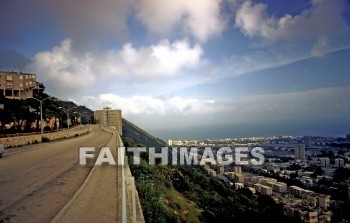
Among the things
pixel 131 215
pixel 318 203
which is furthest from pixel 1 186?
pixel 318 203

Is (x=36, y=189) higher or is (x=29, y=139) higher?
(x=29, y=139)

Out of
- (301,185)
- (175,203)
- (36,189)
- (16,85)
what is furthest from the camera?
(16,85)

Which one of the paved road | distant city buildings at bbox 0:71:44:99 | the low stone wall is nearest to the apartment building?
distant city buildings at bbox 0:71:44:99

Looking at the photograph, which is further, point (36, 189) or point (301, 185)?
point (301, 185)

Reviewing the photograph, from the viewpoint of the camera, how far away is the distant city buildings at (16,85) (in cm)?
7844

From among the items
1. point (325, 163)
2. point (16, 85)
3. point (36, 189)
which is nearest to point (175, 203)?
point (36, 189)

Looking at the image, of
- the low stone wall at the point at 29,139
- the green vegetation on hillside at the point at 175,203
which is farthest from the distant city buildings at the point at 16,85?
the green vegetation on hillside at the point at 175,203

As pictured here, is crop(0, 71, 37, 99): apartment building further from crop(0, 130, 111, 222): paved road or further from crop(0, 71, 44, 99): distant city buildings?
crop(0, 130, 111, 222): paved road

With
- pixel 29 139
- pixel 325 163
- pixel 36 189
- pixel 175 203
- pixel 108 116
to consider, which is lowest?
pixel 325 163

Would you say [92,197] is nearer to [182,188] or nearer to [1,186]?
[1,186]

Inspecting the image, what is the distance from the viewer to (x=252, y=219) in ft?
55.4

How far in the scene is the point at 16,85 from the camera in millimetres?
81562

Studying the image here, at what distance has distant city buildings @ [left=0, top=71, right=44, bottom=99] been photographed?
7844 centimetres

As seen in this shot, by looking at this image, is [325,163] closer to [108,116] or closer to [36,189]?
[36,189]
